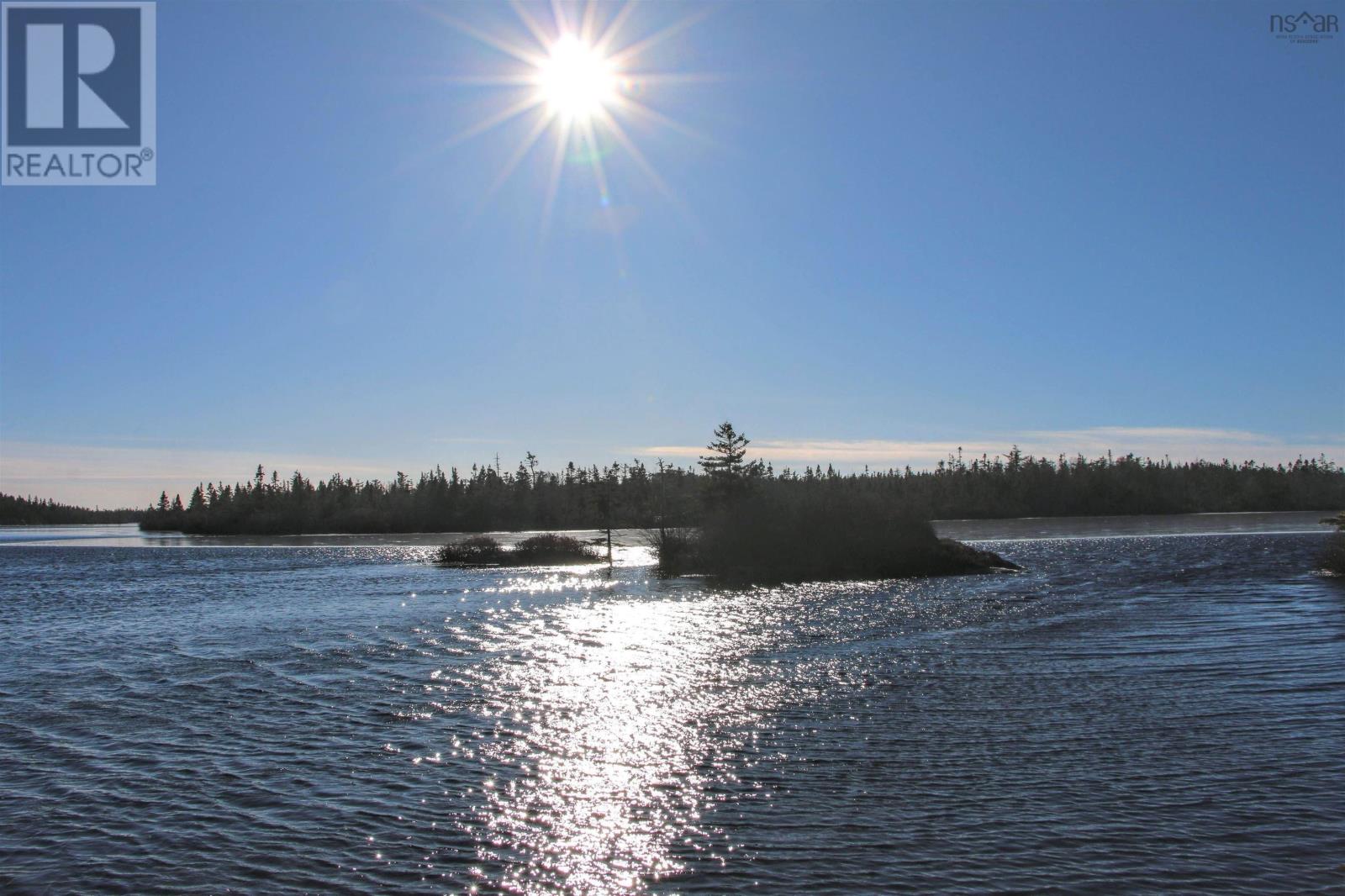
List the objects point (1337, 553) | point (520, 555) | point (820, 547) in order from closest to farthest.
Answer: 1. point (1337, 553)
2. point (820, 547)
3. point (520, 555)

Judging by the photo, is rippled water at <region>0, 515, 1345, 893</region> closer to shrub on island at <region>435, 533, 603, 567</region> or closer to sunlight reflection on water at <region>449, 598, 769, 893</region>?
sunlight reflection on water at <region>449, 598, 769, 893</region>

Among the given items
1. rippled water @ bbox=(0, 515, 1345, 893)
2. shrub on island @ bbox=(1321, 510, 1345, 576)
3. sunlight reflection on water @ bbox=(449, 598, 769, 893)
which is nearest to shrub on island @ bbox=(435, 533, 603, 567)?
rippled water @ bbox=(0, 515, 1345, 893)

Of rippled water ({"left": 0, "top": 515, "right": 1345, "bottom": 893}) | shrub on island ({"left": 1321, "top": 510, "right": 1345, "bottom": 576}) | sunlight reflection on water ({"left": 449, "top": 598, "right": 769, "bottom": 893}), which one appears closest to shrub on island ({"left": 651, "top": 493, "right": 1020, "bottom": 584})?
shrub on island ({"left": 1321, "top": 510, "right": 1345, "bottom": 576})

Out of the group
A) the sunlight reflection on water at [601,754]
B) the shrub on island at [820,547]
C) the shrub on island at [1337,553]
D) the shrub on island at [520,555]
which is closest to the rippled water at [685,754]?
the sunlight reflection on water at [601,754]

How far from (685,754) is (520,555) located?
2654 inches

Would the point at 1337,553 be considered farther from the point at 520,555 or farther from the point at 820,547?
the point at 520,555

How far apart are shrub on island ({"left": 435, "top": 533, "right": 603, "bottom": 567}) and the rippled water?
42.8 meters

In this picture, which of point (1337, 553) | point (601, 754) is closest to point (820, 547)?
point (1337, 553)

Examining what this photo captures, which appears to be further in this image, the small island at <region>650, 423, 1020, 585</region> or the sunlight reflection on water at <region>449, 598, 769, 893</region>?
the small island at <region>650, 423, 1020, 585</region>

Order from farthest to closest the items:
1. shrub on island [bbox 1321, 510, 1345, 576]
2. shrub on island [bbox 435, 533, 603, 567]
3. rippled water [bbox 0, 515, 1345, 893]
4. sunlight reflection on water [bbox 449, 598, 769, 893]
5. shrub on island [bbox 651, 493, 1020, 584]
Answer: shrub on island [bbox 435, 533, 603, 567] → shrub on island [bbox 651, 493, 1020, 584] → shrub on island [bbox 1321, 510, 1345, 576] → sunlight reflection on water [bbox 449, 598, 769, 893] → rippled water [bbox 0, 515, 1345, 893]

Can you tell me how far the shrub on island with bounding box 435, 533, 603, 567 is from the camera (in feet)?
260

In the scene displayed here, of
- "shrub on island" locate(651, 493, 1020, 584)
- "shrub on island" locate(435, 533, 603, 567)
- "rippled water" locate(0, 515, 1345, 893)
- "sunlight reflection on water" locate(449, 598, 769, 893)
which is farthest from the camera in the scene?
"shrub on island" locate(435, 533, 603, 567)

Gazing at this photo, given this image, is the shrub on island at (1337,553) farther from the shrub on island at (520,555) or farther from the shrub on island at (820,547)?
the shrub on island at (520,555)

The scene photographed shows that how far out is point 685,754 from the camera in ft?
51.8
